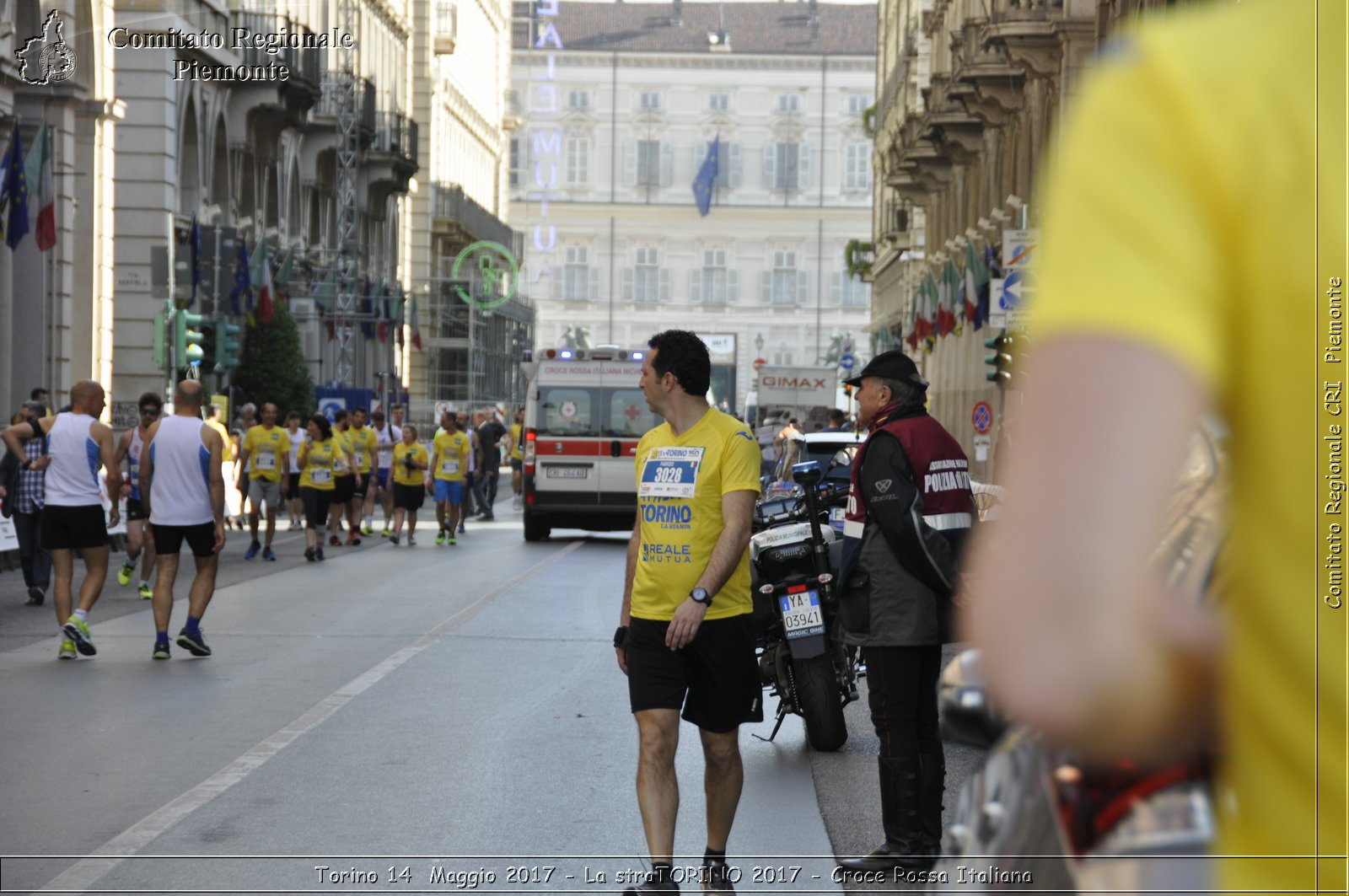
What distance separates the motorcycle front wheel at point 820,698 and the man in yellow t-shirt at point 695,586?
3241mm

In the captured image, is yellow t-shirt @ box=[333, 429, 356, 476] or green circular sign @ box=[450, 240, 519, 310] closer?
yellow t-shirt @ box=[333, 429, 356, 476]

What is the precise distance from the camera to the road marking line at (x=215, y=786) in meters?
6.85

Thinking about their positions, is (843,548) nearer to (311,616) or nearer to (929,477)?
(929,477)

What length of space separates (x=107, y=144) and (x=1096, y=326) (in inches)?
1211

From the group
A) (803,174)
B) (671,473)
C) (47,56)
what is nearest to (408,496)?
(47,56)

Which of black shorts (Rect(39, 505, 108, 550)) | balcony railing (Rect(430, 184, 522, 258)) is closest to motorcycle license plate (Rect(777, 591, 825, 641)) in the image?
black shorts (Rect(39, 505, 108, 550))

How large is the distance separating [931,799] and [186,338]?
2142 cm

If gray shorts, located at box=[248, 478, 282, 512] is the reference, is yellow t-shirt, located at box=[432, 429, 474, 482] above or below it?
above

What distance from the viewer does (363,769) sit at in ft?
29.5

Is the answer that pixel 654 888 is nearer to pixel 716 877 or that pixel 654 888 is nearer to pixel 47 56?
pixel 716 877

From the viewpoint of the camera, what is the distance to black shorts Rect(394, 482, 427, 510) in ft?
88.9

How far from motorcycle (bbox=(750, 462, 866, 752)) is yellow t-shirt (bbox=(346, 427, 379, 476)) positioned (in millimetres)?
17784

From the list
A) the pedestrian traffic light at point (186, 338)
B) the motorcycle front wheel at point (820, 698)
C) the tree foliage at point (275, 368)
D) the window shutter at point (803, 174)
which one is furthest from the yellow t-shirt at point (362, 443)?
the window shutter at point (803, 174)

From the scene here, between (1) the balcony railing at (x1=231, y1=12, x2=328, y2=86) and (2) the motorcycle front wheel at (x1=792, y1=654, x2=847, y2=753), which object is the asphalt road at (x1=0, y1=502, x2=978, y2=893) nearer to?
(2) the motorcycle front wheel at (x1=792, y1=654, x2=847, y2=753)
